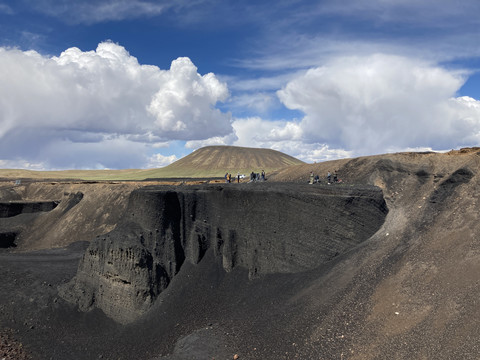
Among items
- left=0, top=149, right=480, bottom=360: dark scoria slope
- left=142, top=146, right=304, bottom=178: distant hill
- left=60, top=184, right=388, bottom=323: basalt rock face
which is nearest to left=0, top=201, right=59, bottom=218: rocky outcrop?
left=0, top=149, right=480, bottom=360: dark scoria slope

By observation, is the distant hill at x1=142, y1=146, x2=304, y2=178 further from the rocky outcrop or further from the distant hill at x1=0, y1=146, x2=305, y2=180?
the rocky outcrop

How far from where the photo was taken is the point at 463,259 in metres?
16.5

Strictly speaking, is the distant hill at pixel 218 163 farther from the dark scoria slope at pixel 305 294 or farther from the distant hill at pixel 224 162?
the dark scoria slope at pixel 305 294

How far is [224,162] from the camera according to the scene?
135000 millimetres

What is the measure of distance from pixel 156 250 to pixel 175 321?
631 centimetres

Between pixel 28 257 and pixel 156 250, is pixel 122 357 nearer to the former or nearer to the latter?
pixel 156 250

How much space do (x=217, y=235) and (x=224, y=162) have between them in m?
108

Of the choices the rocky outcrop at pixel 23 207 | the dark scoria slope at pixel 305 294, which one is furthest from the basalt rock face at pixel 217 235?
the rocky outcrop at pixel 23 207

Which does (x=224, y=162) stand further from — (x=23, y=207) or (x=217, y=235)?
(x=217, y=235)

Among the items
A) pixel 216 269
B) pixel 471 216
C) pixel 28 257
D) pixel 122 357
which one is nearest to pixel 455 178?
pixel 471 216

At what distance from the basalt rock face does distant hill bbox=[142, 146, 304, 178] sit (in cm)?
9072

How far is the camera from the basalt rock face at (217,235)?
22453 millimetres

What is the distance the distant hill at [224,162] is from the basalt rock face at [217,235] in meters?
90.7

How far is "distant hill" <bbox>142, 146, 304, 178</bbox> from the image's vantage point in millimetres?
126938
